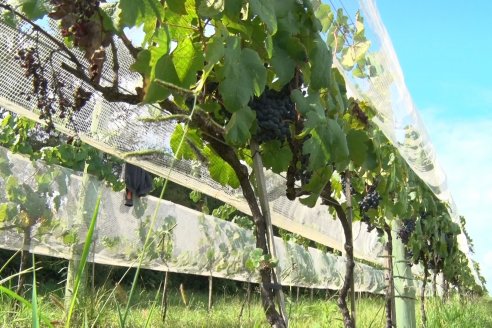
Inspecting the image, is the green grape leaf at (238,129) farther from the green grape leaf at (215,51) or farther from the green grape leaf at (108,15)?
the green grape leaf at (108,15)

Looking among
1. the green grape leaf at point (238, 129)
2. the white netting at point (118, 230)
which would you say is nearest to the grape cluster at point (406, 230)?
the white netting at point (118, 230)

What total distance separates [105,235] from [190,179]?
2.45 m

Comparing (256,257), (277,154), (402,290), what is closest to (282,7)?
(277,154)

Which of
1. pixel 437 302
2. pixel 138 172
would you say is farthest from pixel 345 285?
pixel 437 302

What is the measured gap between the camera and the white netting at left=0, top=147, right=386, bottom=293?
5031 mm

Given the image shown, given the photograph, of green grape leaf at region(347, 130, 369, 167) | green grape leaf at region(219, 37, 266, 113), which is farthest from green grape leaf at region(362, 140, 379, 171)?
green grape leaf at region(219, 37, 266, 113)

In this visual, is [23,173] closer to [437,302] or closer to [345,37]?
[345,37]

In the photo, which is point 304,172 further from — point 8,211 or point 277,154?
point 8,211

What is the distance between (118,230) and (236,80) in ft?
14.9

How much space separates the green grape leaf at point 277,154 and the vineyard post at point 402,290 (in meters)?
2.90

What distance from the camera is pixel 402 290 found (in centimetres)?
467

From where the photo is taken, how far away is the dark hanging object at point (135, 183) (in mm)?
5344

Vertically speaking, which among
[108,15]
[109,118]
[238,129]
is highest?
[109,118]

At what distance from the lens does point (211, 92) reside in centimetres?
173
